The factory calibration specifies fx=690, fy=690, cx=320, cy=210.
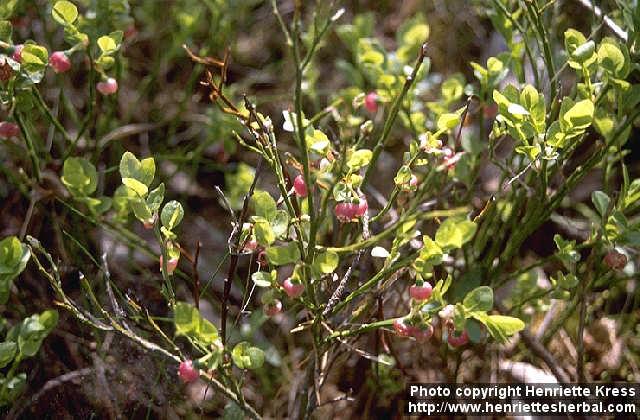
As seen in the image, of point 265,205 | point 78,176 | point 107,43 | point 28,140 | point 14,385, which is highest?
point 107,43

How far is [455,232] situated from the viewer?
870mm

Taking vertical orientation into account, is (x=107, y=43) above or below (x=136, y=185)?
above

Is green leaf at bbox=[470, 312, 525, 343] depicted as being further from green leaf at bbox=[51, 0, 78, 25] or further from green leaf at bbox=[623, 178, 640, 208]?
green leaf at bbox=[51, 0, 78, 25]

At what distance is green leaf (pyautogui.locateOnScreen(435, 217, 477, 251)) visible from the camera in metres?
0.86

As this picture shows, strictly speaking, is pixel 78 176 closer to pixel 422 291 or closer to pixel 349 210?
pixel 349 210

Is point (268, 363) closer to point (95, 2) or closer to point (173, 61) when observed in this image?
point (95, 2)

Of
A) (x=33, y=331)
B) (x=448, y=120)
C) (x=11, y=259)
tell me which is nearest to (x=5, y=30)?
(x=11, y=259)

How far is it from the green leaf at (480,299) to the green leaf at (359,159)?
24cm

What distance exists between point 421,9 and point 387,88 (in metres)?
1.12

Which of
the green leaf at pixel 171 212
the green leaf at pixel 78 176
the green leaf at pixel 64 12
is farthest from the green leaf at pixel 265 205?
the green leaf at pixel 64 12

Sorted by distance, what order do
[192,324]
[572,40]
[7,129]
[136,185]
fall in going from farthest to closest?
[7,129] → [572,40] → [136,185] → [192,324]

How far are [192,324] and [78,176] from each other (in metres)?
0.42

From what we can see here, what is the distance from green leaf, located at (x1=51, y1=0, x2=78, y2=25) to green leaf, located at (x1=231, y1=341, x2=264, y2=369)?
602 millimetres

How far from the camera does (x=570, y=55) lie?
1.07 m
